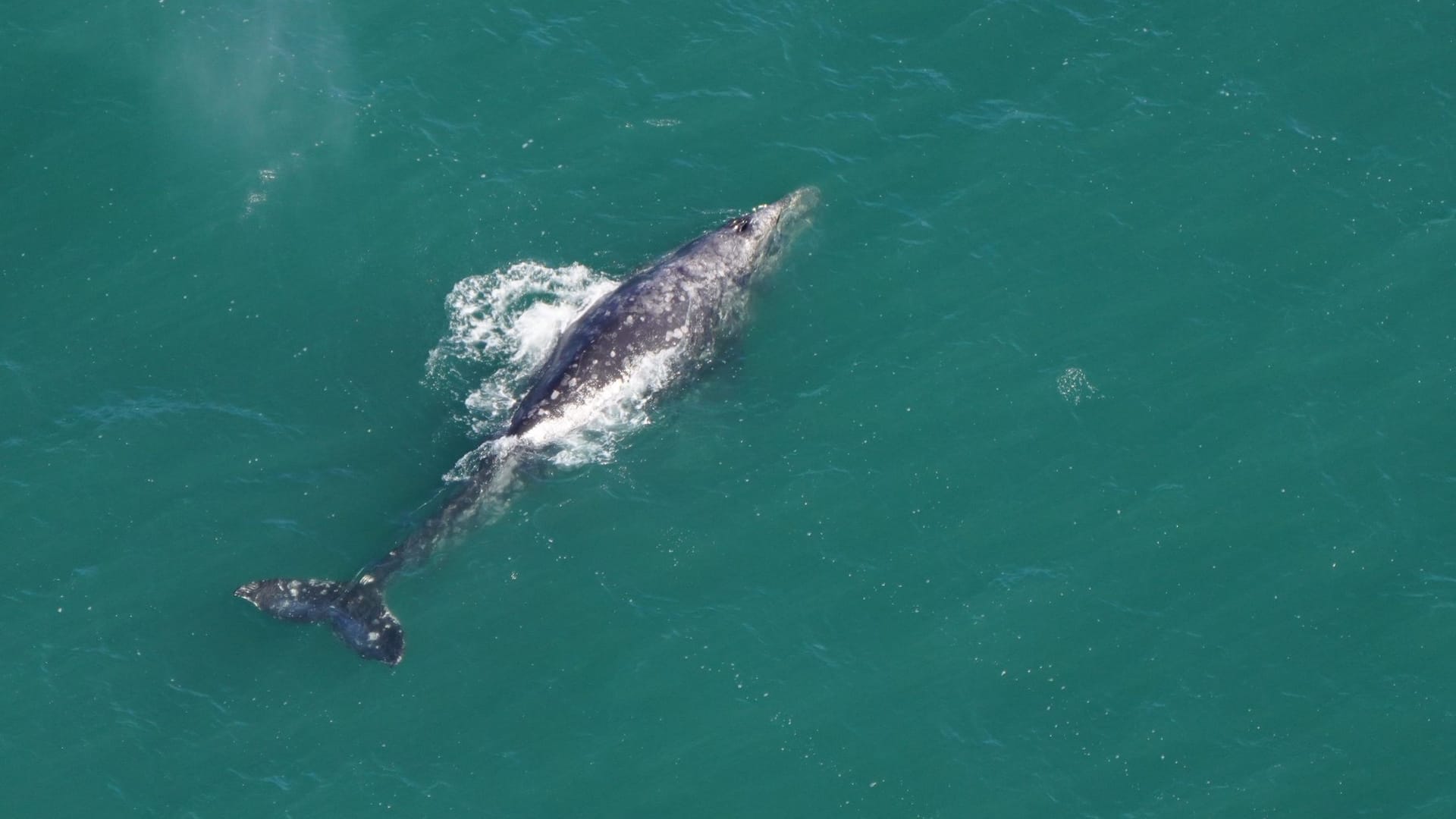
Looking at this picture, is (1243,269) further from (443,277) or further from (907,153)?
(443,277)

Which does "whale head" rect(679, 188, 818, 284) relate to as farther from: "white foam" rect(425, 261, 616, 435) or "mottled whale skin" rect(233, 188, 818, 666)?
"white foam" rect(425, 261, 616, 435)

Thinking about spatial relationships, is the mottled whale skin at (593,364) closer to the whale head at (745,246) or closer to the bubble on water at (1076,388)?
the whale head at (745,246)

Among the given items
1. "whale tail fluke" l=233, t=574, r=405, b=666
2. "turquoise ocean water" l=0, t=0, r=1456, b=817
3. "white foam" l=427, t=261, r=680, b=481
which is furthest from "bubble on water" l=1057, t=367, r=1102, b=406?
"whale tail fluke" l=233, t=574, r=405, b=666

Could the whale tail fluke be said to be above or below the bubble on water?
above

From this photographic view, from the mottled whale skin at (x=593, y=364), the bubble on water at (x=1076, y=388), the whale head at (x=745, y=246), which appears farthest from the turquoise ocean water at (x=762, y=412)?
the whale head at (x=745, y=246)

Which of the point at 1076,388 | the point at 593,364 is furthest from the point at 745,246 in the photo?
the point at 1076,388

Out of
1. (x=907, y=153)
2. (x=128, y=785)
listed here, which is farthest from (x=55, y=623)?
(x=907, y=153)
